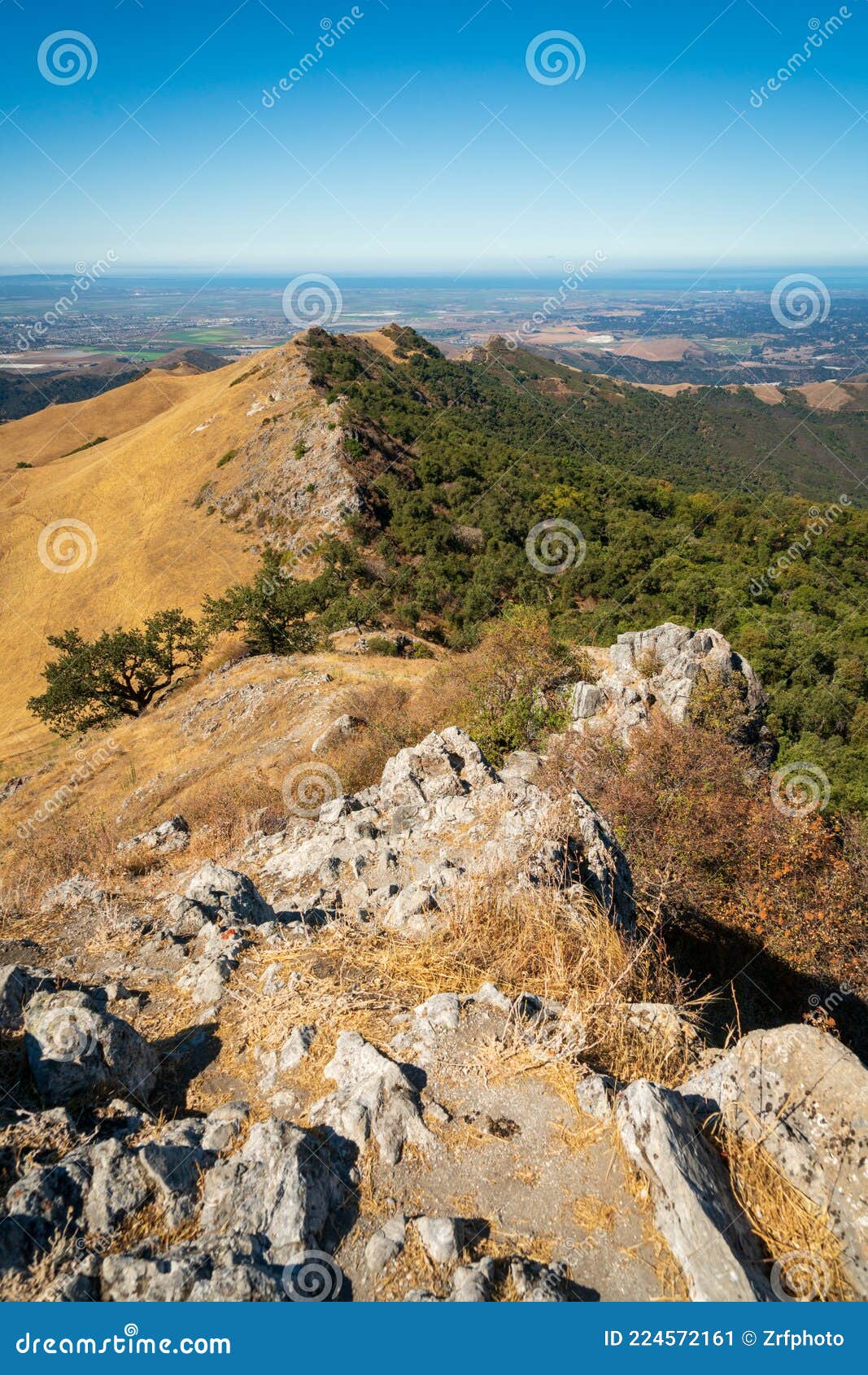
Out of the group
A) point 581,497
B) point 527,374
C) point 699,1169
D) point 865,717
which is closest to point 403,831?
point 699,1169

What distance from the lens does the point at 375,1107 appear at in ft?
13.7

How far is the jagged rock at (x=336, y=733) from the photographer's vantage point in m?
18.1

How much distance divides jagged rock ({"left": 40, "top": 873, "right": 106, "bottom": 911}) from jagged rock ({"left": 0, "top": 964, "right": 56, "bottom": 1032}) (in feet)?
9.41

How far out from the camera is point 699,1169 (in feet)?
12.3

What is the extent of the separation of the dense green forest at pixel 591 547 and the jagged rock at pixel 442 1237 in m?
23.5

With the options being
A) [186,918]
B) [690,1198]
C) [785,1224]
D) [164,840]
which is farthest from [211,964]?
[164,840]

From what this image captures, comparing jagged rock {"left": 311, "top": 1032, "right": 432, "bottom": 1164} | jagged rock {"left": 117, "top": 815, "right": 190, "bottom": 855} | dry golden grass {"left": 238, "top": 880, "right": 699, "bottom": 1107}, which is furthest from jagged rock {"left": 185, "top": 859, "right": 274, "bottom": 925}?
jagged rock {"left": 117, "top": 815, "right": 190, "bottom": 855}

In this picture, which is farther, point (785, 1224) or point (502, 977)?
point (502, 977)

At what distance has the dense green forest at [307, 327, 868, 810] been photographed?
36.1 m

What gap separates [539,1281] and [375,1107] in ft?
4.34

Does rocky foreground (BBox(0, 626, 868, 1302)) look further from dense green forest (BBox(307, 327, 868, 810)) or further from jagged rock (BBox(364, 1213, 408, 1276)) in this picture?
dense green forest (BBox(307, 327, 868, 810))

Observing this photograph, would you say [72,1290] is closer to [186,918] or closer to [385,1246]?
[385,1246]

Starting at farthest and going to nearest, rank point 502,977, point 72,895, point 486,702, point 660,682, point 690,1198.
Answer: point 660,682 → point 486,702 → point 72,895 → point 502,977 → point 690,1198

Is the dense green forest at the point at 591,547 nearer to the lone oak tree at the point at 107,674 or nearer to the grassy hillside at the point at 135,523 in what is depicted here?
the grassy hillside at the point at 135,523
